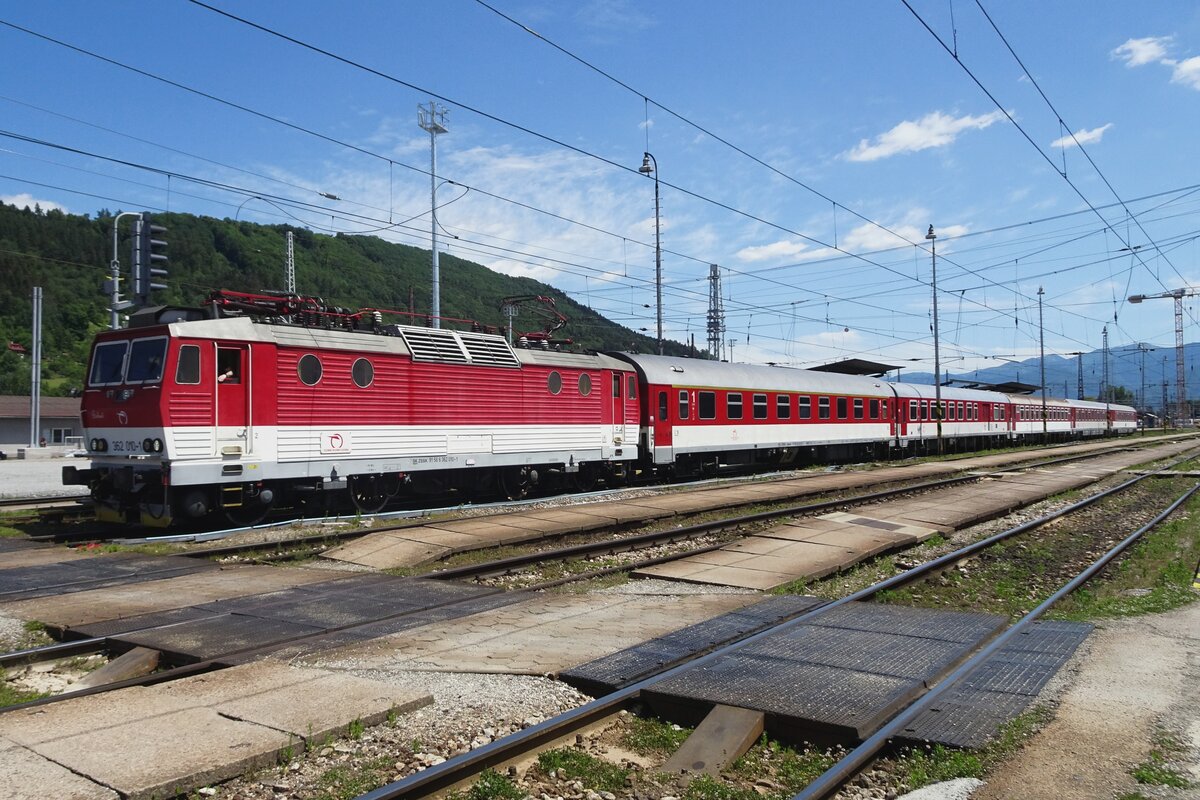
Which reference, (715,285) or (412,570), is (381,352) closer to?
(412,570)

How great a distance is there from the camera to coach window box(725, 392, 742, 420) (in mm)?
28094

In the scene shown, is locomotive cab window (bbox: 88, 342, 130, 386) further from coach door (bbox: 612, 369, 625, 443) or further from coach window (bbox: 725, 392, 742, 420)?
coach window (bbox: 725, 392, 742, 420)

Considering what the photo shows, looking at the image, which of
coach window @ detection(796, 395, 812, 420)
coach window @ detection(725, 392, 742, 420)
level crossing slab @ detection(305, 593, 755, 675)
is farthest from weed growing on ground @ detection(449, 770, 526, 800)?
coach window @ detection(796, 395, 812, 420)

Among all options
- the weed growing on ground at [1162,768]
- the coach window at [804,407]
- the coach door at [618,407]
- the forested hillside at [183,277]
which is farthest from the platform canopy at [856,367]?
the weed growing on ground at [1162,768]

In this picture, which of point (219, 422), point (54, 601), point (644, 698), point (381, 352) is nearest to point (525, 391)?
point (381, 352)

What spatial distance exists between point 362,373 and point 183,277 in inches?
2769

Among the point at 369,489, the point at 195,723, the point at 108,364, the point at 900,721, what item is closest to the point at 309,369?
the point at 369,489

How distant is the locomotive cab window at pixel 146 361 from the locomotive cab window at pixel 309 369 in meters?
2.27

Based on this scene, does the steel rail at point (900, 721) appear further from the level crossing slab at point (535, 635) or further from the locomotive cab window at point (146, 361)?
the locomotive cab window at point (146, 361)

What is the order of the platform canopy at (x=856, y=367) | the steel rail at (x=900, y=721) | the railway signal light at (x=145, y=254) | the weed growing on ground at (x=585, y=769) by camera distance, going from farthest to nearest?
the platform canopy at (x=856, y=367), the railway signal light at (x=145, y=254), the weed growing on ground at (x=585, y=769), the steel rail at (x=900, y=721)

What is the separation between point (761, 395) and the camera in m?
29.8

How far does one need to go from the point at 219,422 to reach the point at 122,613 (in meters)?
6.17

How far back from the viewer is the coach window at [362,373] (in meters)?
16.4

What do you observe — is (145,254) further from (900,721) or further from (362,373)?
(900,721)
